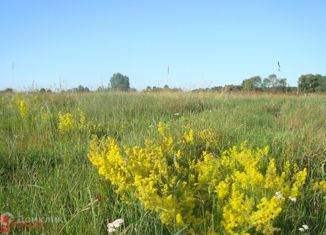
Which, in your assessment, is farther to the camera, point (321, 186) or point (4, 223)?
point (321, 186)

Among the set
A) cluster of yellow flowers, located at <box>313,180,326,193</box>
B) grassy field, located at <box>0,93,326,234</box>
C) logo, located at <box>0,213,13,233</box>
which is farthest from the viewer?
cluster of yellow flowers, located at <box>313,180,326,193</box>

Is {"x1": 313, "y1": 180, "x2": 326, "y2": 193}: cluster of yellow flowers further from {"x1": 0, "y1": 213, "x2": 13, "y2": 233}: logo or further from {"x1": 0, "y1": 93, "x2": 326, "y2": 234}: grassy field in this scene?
{"x1": 0, "y1": 213, "x2": 13, "y2": 233}: logo

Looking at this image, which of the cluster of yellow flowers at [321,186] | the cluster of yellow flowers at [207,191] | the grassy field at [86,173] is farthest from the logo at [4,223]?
the cluster of yellow flowers at [321,186]

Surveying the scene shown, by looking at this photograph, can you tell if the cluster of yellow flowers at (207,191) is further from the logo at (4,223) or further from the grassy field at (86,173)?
the logo at (4,223)

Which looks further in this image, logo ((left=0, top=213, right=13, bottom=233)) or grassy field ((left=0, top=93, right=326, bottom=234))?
grassy field ((left=0, top=93, right=326, bottom=234))

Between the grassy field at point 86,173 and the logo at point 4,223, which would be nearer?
the logo at point 4,223

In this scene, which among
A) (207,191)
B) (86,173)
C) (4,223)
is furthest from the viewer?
(86,173)

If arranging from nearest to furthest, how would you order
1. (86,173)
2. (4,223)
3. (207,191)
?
(4,223)
(207,191)
(86,173)

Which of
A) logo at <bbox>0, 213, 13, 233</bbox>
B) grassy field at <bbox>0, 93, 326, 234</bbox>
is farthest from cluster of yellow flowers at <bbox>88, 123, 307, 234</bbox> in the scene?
logo at <bbox>0, 213, 13, 233</bbox>

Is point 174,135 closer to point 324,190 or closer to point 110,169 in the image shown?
point 110,169

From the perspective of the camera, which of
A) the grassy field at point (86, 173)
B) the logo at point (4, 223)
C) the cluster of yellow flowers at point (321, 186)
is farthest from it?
the cluster of yellow flowers at point (321, 186)

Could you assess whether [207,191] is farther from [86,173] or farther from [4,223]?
[4,223]

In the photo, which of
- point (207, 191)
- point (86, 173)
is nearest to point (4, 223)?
point (86, 173)

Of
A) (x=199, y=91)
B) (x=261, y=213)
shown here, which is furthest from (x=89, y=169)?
(x=199, y=91)
